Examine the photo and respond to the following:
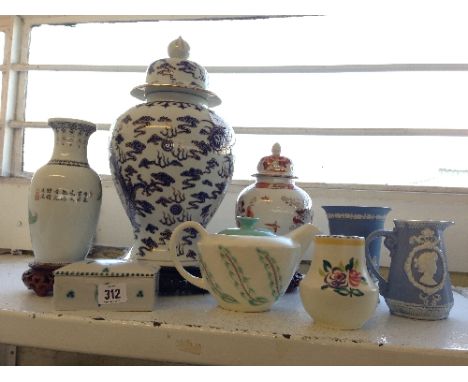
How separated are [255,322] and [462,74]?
2.54 ft

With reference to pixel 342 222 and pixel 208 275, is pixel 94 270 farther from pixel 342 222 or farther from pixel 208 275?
pixel 342 222

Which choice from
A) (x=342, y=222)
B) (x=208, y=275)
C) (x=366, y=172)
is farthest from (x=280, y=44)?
(x=208, y=275)

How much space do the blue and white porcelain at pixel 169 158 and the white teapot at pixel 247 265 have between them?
82 mm

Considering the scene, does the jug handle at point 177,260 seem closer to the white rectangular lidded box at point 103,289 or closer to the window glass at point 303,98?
the white rectangular lidded box at point 103,289

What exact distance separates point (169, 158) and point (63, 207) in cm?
15

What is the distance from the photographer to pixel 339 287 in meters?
0.49

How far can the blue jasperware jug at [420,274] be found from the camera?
1.83 feet

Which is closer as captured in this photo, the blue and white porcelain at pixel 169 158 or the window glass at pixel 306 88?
the blue and white porcelain at pixel 169 158

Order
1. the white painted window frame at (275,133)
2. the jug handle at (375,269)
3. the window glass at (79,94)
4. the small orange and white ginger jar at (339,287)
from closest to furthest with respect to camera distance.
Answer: the small orange and white ginger jar at (339,287), the jug handle at (375,269), the white painted window frame at (275,133), the window glass at (79,94)

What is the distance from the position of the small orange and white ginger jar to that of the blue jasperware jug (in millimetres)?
85

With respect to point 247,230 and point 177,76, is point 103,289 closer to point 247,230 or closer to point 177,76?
point 247,230

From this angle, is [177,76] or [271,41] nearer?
[177,76]

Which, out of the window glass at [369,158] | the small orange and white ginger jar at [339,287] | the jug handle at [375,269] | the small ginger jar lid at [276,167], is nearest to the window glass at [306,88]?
the window glass at [369,158]

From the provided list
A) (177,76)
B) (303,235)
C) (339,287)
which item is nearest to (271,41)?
(177,76)
